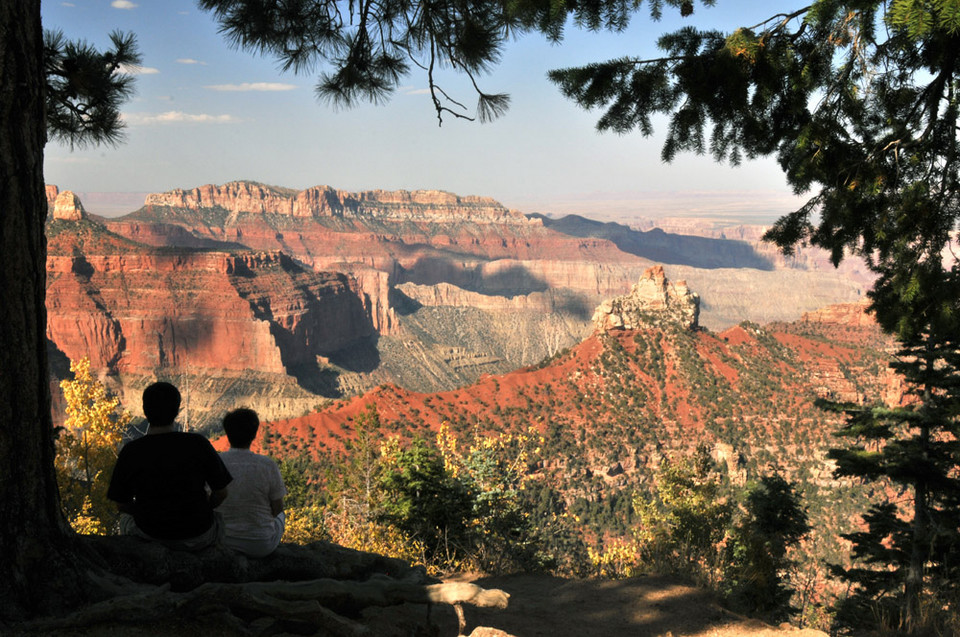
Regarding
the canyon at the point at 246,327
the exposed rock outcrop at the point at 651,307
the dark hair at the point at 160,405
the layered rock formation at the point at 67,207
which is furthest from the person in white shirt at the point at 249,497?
the layered rock formation at the point at 67,207

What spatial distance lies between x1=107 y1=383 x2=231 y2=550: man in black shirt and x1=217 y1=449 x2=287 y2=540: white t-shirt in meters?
0.40

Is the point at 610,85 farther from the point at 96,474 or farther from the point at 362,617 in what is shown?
the point at 96,474

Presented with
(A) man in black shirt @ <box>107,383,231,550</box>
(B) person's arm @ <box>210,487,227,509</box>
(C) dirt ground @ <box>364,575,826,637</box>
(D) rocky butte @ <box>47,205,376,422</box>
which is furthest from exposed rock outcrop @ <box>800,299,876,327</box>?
(A) man in black shirt @ <box>107,383,231,550</box>

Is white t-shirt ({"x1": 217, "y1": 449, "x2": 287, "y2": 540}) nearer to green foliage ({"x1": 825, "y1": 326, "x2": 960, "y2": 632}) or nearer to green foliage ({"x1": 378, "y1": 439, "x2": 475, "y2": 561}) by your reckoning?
green foliage ({"x1": 378, "y1": 439, "x2": 475, "y2": 561})

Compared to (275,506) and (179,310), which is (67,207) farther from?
(275,506)

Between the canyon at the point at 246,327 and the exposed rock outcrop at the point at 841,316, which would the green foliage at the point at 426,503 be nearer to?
the canyon at the point at 246,327

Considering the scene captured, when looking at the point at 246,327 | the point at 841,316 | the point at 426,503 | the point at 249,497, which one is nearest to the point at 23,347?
the point at 249,497

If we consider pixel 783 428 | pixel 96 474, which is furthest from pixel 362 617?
pixel 783 428

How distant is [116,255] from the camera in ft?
333

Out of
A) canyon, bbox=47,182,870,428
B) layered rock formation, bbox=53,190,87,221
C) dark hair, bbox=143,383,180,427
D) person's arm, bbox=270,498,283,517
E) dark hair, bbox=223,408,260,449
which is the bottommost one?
canyon, bbox=47,182,870,428

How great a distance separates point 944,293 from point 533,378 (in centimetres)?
4654

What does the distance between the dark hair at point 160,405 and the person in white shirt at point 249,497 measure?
1.92 feet

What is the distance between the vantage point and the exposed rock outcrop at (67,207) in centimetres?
9769

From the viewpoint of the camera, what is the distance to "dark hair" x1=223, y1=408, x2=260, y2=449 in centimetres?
479
